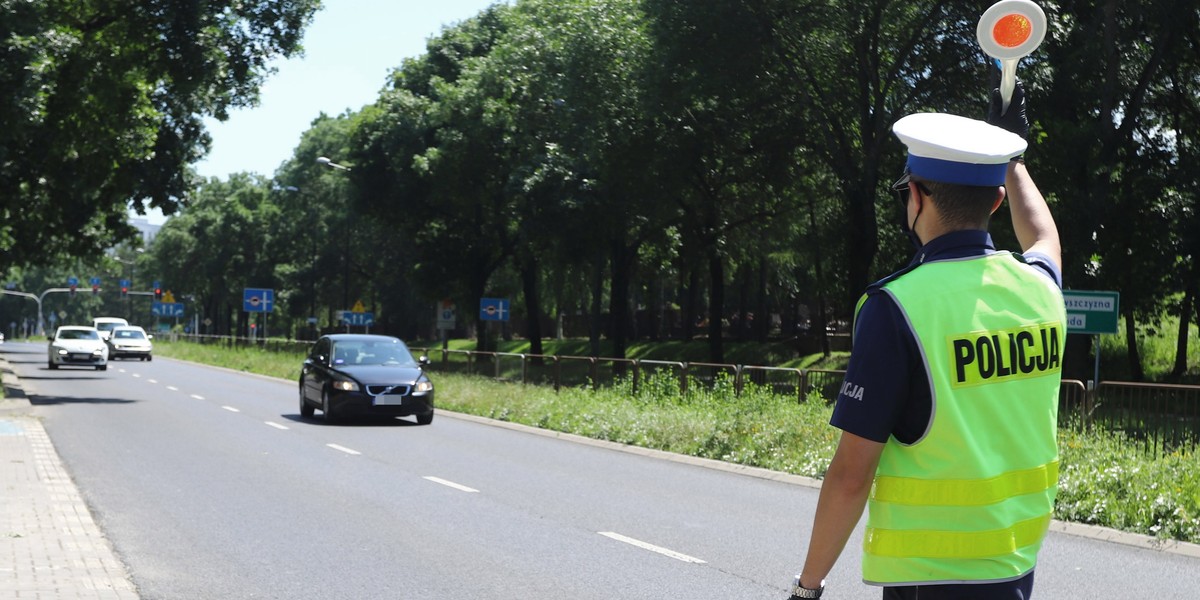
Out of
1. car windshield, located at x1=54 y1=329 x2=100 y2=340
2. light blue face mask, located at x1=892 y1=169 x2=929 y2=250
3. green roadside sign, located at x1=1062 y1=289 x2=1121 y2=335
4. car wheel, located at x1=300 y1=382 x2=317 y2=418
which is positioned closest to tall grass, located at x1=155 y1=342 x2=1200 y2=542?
car wheel, located at x1=300 y1=382 x2=317 y2=418

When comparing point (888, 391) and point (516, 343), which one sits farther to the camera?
point (516, 343)

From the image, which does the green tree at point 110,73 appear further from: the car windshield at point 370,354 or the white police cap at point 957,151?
the white police cap at point 957,151

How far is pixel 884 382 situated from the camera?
272cm

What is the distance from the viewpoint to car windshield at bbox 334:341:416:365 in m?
23.2

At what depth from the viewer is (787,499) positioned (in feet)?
42.2

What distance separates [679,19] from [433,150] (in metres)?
20.0

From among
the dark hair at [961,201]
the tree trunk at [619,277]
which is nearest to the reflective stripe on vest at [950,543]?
the dark hair at [961,201]

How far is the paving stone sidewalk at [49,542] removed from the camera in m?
7.57

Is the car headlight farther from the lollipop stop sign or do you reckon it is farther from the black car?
the lollipop stop sign

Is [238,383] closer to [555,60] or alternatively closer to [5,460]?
[555,60]

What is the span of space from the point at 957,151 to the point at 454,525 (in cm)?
839

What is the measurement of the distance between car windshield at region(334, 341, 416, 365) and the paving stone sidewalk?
27.3ft

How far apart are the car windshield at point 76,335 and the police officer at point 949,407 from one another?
4742 centimetres

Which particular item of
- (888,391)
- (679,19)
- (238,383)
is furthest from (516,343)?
(888,391)
